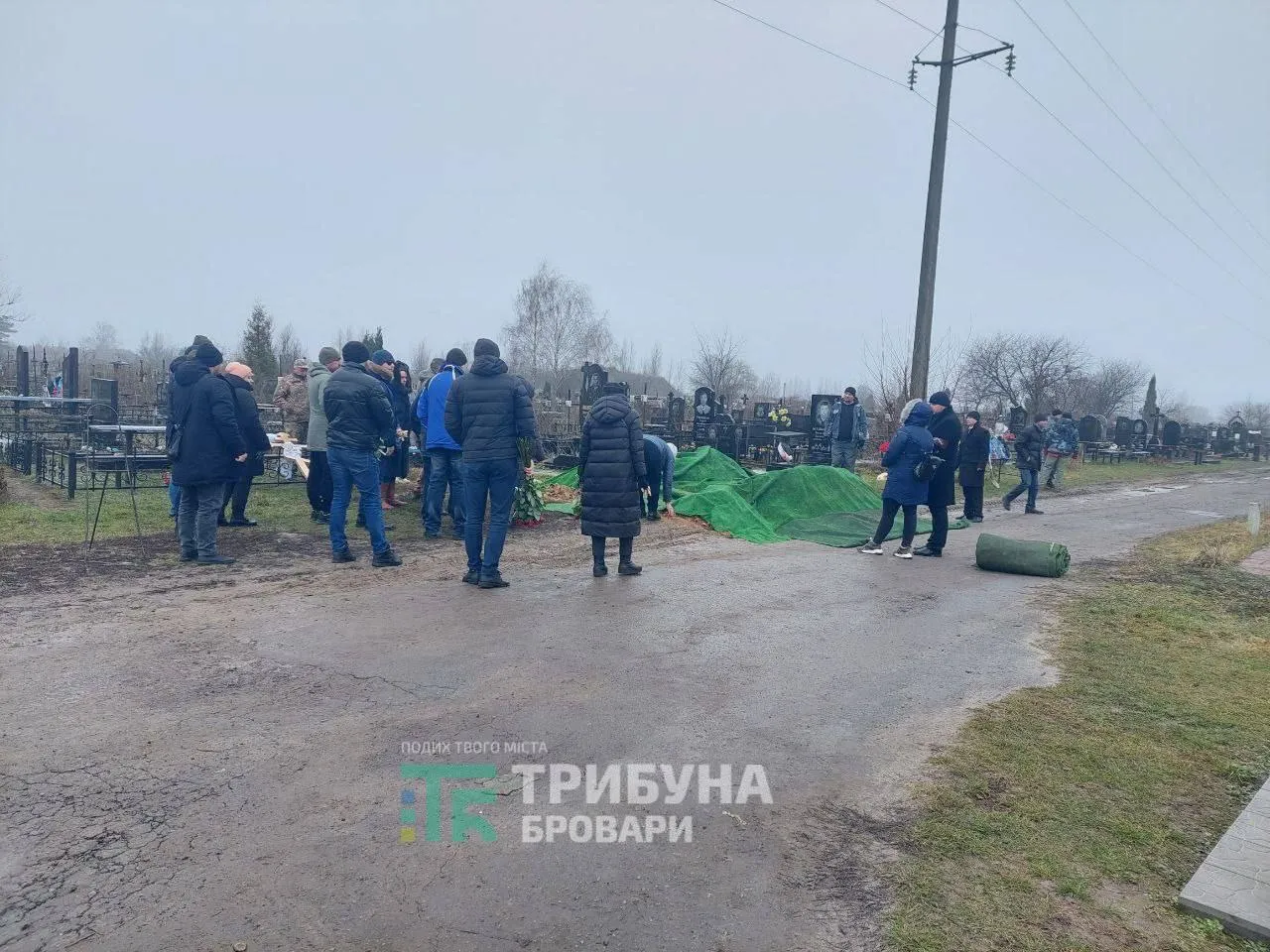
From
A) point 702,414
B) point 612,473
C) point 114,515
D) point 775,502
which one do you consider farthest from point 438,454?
point 702,414

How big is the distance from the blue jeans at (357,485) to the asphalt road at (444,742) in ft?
1.16

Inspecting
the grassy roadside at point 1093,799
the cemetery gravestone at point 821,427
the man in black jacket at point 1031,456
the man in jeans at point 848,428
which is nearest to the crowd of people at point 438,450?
the grassy roadside at point 1093,799

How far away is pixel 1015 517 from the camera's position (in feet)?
46.1

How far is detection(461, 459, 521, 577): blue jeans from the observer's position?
6883 mm

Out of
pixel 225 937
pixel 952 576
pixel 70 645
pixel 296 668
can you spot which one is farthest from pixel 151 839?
pixel 952 576

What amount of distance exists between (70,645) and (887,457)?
24.4ft

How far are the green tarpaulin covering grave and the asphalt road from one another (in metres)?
3.35

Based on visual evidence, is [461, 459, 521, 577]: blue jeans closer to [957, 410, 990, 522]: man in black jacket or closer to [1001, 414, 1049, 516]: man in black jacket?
[957, 410, 990, 522]: man in black jacket

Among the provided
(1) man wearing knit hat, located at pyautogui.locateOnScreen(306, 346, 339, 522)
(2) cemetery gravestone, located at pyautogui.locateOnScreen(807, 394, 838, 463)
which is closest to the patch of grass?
(1) man wearing knit hat, located at pyautogui.locateOnScreen(306, 346, 339, 522)

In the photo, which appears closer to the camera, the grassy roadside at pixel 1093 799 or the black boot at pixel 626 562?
the grassy roadside at pixel 1093 799

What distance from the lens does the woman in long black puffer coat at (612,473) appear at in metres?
7.41

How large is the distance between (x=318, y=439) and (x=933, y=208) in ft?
39.9

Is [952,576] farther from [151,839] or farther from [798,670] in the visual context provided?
[151,839]

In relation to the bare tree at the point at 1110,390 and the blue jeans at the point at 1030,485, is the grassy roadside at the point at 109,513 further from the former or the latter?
the bare tree at the point at 1110,390
